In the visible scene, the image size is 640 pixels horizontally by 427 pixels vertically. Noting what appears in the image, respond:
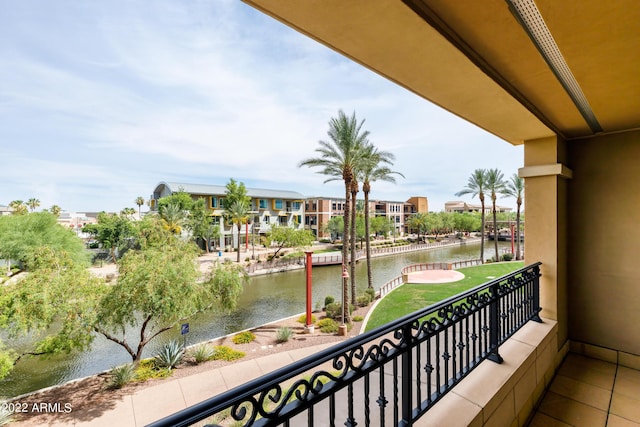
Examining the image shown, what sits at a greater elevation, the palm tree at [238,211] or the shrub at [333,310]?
the palm tree at [238,211]

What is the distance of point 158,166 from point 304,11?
51.7m

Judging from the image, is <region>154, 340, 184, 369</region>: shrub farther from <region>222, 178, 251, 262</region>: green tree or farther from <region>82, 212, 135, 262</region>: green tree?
<region>82, 212, 135, 262</region>: green tree

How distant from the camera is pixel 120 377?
621 centimetres

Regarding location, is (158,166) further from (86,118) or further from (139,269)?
(139,269)

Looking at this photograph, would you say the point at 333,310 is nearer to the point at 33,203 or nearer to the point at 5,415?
the point at 5,415

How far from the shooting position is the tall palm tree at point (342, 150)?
427 inches

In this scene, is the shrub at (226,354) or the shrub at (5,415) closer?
the shrub at (5,415)

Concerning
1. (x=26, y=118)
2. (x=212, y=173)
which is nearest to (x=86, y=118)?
(x=26, y=118)

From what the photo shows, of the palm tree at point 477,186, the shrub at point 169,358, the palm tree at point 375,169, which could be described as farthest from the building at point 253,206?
the shrub at point 169,358

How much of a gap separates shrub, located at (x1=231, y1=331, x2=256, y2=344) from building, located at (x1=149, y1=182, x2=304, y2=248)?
18.9 metres

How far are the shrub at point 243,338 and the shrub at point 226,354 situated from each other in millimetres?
555

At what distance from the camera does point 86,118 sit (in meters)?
18.6

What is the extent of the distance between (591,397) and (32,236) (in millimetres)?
19071

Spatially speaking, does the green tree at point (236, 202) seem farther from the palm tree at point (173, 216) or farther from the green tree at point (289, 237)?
the palm tree at point (173, 216)
